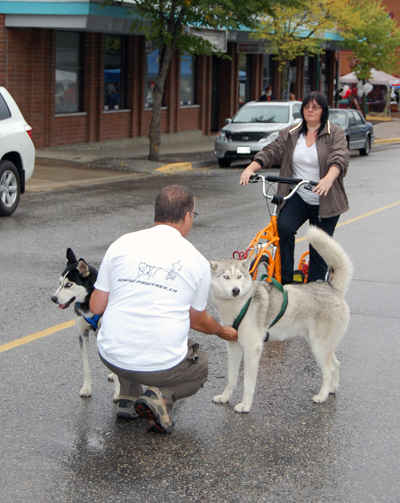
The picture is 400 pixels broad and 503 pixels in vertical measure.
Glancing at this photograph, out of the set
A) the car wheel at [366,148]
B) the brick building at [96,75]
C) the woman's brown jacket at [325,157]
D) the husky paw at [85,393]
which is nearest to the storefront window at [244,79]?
the brick building at [96,75]

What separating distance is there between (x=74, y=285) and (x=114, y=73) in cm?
1953

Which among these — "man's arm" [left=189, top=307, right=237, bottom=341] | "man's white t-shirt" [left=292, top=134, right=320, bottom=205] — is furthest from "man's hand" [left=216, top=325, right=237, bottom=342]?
"man's white t-shirt" [left=292, top=134, right=320, bottom=205]

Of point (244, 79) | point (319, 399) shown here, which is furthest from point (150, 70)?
point (319, 399)

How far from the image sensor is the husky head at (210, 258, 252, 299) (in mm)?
4730

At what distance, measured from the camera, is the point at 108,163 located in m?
19.2

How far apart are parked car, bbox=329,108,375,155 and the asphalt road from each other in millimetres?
15575

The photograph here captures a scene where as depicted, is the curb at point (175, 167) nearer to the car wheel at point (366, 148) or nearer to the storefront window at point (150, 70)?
the storefront window at point (150, 70)

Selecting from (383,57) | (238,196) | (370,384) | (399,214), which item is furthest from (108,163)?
(383,57)

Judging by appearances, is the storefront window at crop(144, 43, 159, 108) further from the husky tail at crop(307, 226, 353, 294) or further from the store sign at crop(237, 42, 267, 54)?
the husky tail at crop(307, 226, 353, 294)

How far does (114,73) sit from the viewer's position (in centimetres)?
2366

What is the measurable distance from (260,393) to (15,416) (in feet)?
5.35

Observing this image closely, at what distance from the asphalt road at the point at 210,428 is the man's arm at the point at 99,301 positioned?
28.9 inches

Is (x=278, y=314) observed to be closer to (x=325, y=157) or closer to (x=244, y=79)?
(x=325, y=157)

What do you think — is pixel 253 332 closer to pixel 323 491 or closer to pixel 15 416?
pixel 323 491
